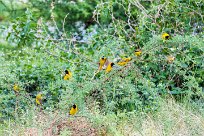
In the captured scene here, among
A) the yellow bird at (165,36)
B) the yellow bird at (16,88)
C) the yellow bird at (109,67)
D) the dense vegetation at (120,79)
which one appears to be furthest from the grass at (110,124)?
the yellow bird at (165,36)

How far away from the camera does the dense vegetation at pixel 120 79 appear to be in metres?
5.45

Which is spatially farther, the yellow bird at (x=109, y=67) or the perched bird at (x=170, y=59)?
the perched bird at (x=170, y=59)

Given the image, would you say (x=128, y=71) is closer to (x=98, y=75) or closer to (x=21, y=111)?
(x=98, y=75)

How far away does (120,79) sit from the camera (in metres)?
6.09

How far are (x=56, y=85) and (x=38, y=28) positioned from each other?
131 centimetres

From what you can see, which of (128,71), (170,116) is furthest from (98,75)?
(170,116)

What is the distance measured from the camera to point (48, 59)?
7172mm

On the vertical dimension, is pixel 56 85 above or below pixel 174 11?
below

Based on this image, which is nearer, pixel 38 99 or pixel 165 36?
pixel 38 99

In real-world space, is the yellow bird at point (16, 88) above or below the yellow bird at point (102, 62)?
below

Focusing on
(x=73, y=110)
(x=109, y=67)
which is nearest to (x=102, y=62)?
(x=109, y=67)

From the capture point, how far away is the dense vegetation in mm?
5448

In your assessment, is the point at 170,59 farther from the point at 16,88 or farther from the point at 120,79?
the point at 16,88

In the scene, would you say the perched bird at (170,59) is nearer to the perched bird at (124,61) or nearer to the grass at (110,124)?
the perched bird at (124,61)
